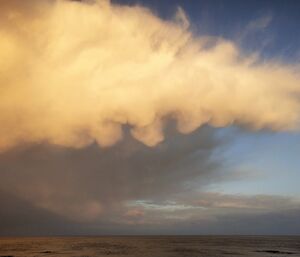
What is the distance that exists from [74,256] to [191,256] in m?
31.2

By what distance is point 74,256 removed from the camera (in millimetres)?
97188

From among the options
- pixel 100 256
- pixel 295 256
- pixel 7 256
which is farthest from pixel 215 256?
pixel 7 256

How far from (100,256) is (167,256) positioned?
18.1 meters

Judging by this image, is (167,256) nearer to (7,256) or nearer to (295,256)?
(295,256)

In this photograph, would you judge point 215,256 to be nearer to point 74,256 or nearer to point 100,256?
point 100,256

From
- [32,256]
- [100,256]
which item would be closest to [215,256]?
[100,256]

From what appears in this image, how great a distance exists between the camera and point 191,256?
93.1m

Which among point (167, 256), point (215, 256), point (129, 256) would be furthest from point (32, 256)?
point (215, 256)

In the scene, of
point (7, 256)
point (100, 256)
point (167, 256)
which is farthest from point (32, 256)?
point (167, 256)

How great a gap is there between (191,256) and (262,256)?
68.5 feet

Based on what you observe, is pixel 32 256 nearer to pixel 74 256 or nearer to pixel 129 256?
pixel 74 256

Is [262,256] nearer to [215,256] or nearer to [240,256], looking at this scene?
[240,256]

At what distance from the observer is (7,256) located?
96188 mm

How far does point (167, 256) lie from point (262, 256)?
26.3 m
